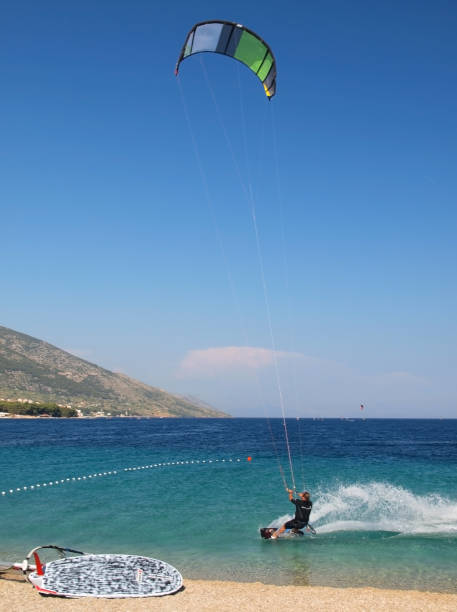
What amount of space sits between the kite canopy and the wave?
15.1 m

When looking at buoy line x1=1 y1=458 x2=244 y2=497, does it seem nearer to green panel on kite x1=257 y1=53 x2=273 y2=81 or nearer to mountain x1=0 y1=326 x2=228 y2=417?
green panel on kite x1=257 y1=53 x2=273 y2=81

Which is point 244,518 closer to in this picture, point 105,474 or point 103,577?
point 103,577

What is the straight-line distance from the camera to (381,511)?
60.9 feet

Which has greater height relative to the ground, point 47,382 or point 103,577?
point 47,382

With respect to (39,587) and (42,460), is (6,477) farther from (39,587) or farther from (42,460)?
(39,587)

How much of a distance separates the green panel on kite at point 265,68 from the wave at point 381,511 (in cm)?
1508

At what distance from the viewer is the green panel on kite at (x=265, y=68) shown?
13392 millimetres

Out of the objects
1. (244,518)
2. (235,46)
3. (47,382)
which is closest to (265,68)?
(235,46)

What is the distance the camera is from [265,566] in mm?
11805

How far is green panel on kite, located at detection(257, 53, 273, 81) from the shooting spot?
1339cm

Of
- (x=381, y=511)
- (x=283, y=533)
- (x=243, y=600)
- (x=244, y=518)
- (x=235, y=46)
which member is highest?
(x=235, y=46)

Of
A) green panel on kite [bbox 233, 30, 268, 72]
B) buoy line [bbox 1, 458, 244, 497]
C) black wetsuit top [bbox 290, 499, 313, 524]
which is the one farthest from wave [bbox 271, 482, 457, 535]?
green panel on kite [bbox 233, 30, 268, 72]

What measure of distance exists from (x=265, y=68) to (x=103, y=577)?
14332 mm

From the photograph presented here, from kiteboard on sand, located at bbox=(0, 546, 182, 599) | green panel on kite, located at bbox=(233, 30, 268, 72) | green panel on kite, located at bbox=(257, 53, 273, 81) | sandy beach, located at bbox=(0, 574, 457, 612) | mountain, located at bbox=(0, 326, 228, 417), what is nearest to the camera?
sandy beach, located at bbox=(0, 574, 457, 612)
